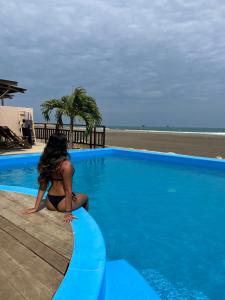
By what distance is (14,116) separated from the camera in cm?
1170

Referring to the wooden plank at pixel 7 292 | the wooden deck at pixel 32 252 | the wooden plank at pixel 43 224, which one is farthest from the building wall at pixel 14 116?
the wooden plank at pixel 7 292

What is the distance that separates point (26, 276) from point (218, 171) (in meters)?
8.47

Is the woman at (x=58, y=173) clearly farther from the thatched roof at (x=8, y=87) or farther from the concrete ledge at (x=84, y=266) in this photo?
the thatched roof at (x=8, y=87)

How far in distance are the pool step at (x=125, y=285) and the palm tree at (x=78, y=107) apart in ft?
28.9

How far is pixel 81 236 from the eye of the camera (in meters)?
2.47

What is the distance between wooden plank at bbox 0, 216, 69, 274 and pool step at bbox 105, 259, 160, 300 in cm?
63

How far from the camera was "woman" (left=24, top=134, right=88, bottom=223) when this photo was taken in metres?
2.69

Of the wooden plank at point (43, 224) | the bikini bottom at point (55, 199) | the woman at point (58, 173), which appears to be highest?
the woman at point (58, 173)

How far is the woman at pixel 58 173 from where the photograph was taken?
269 cm

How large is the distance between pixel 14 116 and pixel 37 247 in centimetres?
1058

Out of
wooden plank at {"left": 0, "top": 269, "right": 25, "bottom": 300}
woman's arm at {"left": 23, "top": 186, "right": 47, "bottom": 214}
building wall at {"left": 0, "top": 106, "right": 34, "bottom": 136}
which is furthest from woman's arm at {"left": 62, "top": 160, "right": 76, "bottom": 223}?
building wall at {"left": 0, "top": 106, "right": 34, "bottom": 136}

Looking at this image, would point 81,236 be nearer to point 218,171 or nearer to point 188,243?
point 188,243

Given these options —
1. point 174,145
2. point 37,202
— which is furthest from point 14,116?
point 174,145

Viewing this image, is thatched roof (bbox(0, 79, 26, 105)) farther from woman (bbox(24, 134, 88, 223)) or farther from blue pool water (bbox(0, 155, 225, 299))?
woman (bbox(24, 134, 88, 223))
